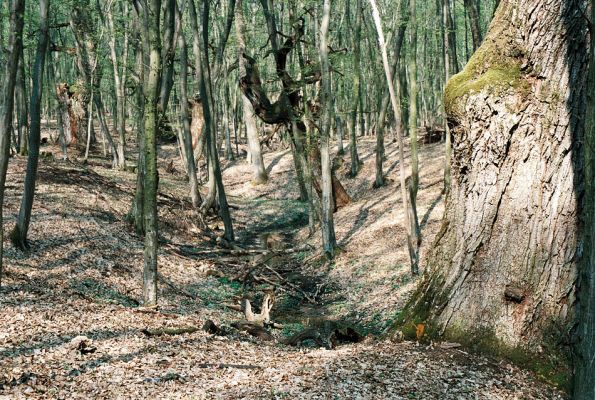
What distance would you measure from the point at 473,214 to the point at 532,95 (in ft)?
4.78

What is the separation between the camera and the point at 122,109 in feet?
81.6

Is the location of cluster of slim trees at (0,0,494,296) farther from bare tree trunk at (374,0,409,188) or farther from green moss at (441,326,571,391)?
green moss at (441,326,571,391)

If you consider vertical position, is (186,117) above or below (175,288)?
above

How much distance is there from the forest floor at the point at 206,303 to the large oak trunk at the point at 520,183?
567 mm

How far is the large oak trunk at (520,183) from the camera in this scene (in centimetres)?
561

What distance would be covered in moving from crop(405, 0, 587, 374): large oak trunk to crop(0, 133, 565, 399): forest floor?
Answer: 0.57 m

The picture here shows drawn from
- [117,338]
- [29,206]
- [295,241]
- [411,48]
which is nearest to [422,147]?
[295,241]

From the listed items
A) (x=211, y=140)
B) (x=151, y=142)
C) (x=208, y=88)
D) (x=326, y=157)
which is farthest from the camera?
(x=208, y=88)

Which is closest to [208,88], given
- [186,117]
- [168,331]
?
[186,117]

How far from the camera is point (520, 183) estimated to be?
5.79 m

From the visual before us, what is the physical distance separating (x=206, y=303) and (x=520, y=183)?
7.28 meters

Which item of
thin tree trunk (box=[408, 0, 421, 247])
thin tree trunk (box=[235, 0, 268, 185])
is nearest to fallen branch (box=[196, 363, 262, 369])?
thin tree trunk (box=[408, 0, 421, 247])

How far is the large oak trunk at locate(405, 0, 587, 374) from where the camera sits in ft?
18.4

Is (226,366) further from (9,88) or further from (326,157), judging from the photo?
(326,157)
